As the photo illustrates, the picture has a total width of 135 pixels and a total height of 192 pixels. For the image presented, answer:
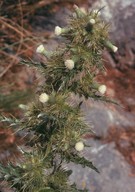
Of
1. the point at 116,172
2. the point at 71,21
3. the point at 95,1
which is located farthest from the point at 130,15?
the point at 71,21

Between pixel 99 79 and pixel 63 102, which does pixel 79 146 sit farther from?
pixel 99 79

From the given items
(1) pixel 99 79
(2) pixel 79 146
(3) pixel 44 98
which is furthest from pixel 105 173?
(3) pixel 44 98

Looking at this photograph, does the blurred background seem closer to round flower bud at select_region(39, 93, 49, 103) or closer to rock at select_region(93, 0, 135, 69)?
rock at select_region(93, 0, 135, 69)

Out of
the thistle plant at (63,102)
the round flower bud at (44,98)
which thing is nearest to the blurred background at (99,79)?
the thistle plant at (63,102)

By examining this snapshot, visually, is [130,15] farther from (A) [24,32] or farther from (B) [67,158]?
(B) [67,158]

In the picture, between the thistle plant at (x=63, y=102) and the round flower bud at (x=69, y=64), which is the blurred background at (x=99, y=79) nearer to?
the thistle plant at (x=63, y=102)
